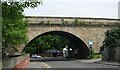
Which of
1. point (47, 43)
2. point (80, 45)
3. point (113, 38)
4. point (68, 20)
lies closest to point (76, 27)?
point (68, 20)

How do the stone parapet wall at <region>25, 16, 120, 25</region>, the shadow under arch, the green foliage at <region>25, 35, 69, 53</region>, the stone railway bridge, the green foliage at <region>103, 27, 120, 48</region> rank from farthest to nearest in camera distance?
1. the green foliage at <region>25, 35, 69, 53</region>
2. the shadow under arch
3. the stone railway bridge
4. the stone parapet wall at <region>25, 16, 120, 25</region>
5. the green foliage at <region>103, 27, 120, 48</region>

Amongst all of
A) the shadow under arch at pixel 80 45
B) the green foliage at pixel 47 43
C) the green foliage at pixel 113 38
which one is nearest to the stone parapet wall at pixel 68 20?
the shadow under arch at pixel 80 45

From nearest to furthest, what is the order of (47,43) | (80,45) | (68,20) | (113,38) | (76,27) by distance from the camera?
(113,38), (68,20), (76,27), (80,45), (47,43)

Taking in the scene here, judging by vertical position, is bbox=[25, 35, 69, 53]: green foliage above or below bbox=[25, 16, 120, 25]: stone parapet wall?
below

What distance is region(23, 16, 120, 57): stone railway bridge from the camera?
6469cm

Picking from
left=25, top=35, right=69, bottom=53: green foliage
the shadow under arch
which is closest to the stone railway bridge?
the shadow under arch

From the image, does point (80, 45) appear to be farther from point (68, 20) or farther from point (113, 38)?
point (113, 38)

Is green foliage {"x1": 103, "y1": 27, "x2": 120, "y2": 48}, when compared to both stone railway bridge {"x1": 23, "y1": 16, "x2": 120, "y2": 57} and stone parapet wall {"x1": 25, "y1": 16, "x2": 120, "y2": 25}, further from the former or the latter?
stone parapet wall {"x1": 25, "y1": 16, "x2": 120, "y2": 25}

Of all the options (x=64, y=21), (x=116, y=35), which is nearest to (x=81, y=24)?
(x=64, y=21)

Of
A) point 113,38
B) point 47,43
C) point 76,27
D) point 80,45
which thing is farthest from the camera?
point 47,43

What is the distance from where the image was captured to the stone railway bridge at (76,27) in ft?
212

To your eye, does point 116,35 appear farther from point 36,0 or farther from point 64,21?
point 36,0

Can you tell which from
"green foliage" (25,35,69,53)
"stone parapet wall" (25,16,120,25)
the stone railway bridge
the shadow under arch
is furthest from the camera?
"green foliage" (25,35,69,53)

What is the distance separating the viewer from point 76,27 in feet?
220
